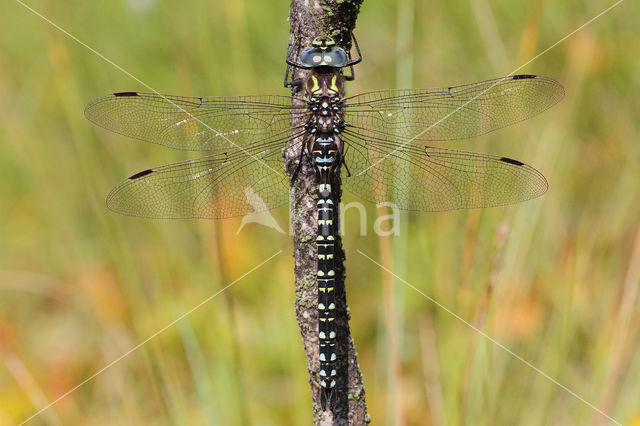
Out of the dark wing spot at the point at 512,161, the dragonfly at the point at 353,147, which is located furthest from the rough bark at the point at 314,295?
the dark wing spot at the point at 512,161

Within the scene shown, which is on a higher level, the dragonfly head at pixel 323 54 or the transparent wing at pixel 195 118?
the dragonfly head at pixel 323 54

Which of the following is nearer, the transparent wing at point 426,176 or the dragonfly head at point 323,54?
the dragonfly head at point 323,54

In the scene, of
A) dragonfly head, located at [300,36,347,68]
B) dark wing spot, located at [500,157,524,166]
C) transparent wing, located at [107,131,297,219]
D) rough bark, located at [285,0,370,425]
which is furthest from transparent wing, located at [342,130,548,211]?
rough bark, located at [285,0,370,425]

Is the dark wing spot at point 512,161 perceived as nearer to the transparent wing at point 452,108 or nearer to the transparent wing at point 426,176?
the transparent wing at point 426,176

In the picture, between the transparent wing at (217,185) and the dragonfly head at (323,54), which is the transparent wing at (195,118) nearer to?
the transparent wing at (217,185)

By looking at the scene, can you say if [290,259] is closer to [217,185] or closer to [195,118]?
[217,185]

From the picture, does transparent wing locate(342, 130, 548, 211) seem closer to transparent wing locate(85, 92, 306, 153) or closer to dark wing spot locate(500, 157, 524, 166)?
dark wing spot locate(500, 157, 524, 166)

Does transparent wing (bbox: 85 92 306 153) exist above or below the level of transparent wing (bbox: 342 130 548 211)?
above
